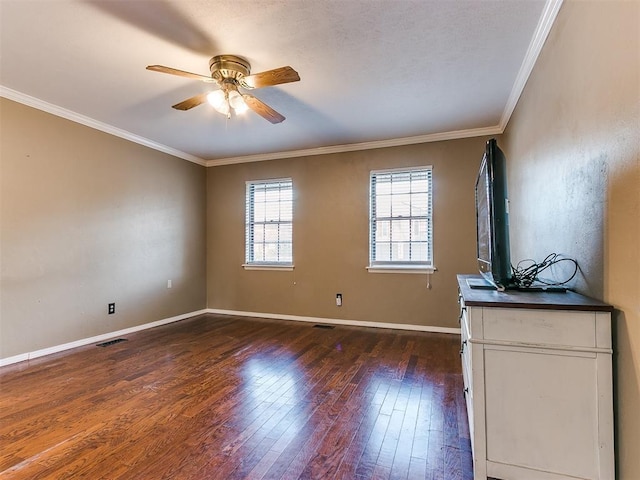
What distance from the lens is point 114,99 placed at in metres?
3.18

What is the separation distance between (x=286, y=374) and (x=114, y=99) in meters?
3.05

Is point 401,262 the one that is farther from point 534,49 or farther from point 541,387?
point 541,387

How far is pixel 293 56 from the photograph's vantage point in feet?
8.11

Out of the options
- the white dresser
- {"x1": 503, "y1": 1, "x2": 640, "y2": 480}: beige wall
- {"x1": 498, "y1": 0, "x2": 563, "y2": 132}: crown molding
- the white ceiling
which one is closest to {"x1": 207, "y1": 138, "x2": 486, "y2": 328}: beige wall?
the white ceiling

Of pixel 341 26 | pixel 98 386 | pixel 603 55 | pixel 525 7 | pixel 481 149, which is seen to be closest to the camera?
pixel 603 55

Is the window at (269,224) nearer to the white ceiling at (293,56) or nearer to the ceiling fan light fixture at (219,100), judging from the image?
the white ceiling at (293,56)

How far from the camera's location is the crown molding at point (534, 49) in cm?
193

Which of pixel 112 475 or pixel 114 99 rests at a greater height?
pixel 114 99

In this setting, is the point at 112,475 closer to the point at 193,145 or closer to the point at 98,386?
the point at 98,386

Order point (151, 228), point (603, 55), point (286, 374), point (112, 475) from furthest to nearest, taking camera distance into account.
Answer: point (151, 228)
point (286, 374)
point (112, 475)
point (603, 55)

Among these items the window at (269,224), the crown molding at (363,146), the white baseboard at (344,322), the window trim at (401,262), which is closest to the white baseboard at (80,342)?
the white baseboard at (344,322)

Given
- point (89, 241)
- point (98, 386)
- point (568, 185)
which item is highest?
point (568, 185)

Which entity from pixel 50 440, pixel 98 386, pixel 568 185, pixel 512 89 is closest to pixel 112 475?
pixel 50 440

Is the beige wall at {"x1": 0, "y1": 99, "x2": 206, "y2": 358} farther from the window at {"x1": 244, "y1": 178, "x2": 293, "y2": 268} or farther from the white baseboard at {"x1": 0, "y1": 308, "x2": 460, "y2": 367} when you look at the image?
the window at {"x1": 244, "y1": 178, "x2": 293, "y2": 268}
